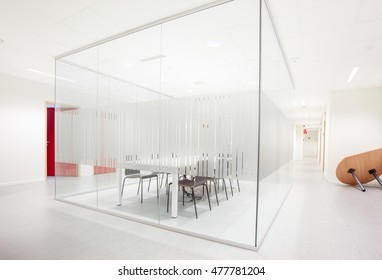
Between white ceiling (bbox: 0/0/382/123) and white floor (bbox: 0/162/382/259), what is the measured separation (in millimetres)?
2707

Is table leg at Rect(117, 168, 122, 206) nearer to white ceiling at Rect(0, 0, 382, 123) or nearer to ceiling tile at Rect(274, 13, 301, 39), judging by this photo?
white ceiling at Rect(0, 0, 382, 123)

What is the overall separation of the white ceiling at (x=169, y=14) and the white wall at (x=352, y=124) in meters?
1.65

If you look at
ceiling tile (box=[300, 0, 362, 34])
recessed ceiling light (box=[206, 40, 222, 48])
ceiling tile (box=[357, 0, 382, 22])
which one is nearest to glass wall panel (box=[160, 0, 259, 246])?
recessed ceiling light (box=[206, 40, 222, 48])

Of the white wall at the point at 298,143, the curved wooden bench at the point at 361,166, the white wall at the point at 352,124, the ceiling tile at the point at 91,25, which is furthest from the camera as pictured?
the white wall at the point at 298,143

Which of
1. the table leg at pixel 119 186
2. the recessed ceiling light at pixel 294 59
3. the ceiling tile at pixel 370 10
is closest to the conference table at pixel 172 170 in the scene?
the table leg at pixel 119 186

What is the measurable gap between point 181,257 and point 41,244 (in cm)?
154

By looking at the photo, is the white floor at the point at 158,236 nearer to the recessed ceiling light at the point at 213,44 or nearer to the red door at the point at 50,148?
the recessed ceiling light at the point at 213,44

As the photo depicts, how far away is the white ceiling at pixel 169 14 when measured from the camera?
98.4 inches

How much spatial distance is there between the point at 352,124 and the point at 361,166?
1.32 metres

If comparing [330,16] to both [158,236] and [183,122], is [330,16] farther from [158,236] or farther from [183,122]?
[158,236]

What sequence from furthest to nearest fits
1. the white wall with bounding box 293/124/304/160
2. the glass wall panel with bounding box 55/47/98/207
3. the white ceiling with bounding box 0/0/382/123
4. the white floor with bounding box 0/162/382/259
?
the white wall with bounding box 293/124/304/160
the glass wall panel with bounding box 55/47/98/207
the white ceiling with bounding box 0/0/382/123
the white floor with bounding box 0/162/382/259

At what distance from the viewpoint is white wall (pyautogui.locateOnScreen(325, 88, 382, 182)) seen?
19.0 ft

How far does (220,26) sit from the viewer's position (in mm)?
2891

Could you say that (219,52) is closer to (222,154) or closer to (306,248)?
(222,154)
